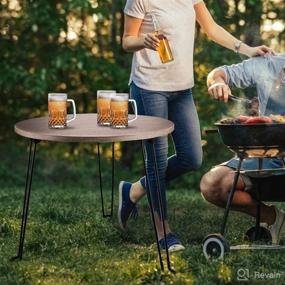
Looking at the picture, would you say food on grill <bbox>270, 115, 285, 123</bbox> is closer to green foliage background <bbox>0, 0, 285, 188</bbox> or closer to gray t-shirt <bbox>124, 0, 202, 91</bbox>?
gray t-shirt <bbox>124, 0, 202, 91</bbox>

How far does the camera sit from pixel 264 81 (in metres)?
4.95

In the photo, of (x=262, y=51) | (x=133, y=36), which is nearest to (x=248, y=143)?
(x=262, y=51)

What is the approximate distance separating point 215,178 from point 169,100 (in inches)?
20.0

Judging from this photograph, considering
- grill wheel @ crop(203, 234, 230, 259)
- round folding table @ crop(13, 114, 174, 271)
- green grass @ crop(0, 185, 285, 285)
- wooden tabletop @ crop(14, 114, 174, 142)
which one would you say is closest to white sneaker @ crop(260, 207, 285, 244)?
green grass @ crop(0, 185, 285, 285)

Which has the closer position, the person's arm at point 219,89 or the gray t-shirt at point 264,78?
the person's arm at point 219,89

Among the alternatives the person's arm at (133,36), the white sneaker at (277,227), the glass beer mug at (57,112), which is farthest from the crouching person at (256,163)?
the glass beer mug at (57,112)

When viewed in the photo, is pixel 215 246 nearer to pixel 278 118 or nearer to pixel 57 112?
pixel 278 118

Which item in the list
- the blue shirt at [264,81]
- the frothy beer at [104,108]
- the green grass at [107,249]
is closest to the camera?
the green grass at [107,249]

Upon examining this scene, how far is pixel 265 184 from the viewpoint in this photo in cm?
485

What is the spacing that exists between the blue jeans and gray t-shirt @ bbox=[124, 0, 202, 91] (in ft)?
0.19

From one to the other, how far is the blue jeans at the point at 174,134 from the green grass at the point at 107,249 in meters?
0.41

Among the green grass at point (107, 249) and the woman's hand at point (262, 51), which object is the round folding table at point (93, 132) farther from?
the woman's hand at point (262, 51)

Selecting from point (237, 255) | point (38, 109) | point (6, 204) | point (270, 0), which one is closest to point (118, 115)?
point (237, 255)

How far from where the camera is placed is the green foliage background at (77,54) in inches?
346
